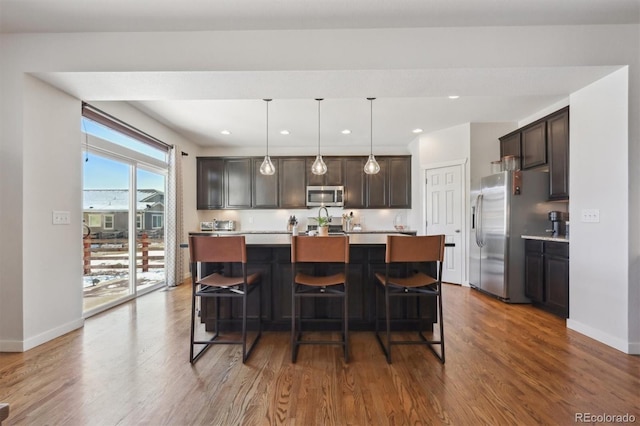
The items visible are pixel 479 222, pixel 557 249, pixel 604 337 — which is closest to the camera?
pixel 604 337

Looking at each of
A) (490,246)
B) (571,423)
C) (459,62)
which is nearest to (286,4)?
(459,62)

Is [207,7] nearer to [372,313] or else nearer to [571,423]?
[372,313]

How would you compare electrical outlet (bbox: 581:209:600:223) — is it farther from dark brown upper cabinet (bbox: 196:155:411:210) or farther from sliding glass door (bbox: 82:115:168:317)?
sliding glass door (bbox: 82:115:168:317)

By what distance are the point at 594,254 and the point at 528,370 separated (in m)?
1.35

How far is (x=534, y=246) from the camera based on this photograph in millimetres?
3490

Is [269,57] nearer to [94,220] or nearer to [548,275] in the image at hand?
[94,220]

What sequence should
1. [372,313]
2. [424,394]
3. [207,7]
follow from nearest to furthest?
[424,394]
[207,7]
[372,313]

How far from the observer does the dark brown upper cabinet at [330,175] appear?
18.8ft

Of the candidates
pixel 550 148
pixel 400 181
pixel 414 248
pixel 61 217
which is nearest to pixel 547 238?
pixel 550 148

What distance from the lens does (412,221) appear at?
5.70 meters

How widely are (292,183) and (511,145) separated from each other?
375 cm

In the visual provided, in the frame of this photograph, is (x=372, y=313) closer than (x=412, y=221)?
Yes

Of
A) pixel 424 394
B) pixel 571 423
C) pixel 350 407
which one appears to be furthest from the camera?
pixel 424 394

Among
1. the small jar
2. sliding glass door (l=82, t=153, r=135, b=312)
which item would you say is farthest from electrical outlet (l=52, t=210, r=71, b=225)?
the small jar
